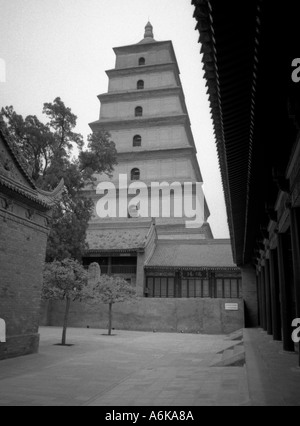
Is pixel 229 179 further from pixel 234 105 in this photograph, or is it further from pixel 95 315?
pixel 95 315

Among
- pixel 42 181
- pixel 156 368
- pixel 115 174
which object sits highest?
pixel 115 174

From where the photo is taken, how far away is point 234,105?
4.68 m

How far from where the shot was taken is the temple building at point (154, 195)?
25.9 m

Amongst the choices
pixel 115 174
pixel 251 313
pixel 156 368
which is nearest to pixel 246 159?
pixel 156 368

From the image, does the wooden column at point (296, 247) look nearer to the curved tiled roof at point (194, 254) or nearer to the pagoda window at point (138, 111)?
the curved tiled roof at point (194, 254)

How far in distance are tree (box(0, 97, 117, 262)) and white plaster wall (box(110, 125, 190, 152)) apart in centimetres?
1642

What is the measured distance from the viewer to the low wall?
2094 centimetres

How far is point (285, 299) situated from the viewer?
29.4 ft

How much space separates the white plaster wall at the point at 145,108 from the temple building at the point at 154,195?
0.09 meters

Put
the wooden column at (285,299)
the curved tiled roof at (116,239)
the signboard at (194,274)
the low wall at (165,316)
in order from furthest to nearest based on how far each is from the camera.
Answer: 1. the curved tiled roof at (116,239)
2. the signboard at (194,274)
3. the low wall at (165,316)
4. the wooden column at (285,299)

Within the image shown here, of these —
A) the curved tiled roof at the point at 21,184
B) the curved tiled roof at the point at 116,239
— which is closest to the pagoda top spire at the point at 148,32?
the curved tiled roof at the point at 116,239

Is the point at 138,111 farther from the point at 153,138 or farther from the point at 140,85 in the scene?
the point at 153,138
